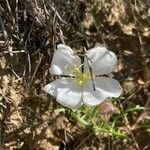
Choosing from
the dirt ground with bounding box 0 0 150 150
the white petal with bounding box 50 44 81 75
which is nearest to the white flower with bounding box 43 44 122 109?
the white petal with bounding box 50 44 81 75

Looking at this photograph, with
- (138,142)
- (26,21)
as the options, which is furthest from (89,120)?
(26,21)

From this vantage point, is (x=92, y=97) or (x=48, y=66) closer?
(x=92, y=97)

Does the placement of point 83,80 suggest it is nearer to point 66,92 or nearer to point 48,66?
point 66,92

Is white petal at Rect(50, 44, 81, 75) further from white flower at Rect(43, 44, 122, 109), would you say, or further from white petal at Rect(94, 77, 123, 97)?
white petal at Rect(94, 77, 123, 97)

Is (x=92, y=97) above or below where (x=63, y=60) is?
below

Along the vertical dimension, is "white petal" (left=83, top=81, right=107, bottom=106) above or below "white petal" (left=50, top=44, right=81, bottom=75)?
below

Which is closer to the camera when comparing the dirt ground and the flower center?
the flower center


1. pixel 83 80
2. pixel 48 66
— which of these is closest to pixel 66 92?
pixel 83 80

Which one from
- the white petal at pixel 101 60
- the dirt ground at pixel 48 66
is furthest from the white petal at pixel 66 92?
the dirt ground at pixel 48 66
